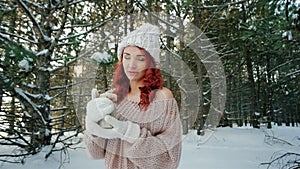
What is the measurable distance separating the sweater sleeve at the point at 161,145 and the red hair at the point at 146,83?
43 millimetres

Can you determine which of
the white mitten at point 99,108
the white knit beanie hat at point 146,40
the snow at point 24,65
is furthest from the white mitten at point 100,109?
the snow at point 24,65

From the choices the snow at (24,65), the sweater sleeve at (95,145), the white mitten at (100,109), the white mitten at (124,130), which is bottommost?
the sweater sleeve at (95,145)

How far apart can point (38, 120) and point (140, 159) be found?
50.1 inches

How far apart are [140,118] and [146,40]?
0.14 meters

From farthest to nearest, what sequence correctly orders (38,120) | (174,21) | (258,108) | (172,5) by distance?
1. (258,108)
2. (38,120)
3. (172,5)
4. (174,21)

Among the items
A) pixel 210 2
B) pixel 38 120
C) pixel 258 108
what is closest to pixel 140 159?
pixel 38 120

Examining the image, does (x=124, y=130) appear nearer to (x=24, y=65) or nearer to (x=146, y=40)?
(x=146, y=40)

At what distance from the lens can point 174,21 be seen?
60 centimetres

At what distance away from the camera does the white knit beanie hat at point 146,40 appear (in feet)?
1.60

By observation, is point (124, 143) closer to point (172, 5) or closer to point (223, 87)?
point (223, 87)

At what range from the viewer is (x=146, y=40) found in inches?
19.3

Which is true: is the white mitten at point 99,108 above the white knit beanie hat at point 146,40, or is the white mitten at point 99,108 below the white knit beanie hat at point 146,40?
below

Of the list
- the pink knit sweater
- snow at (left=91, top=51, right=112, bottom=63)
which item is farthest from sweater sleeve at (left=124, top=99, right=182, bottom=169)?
snow at (left=91, top=51, right=112, bottom=63)

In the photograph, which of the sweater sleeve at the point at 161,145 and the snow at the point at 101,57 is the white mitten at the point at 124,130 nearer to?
the sweater sleeve at the point at 161,145
